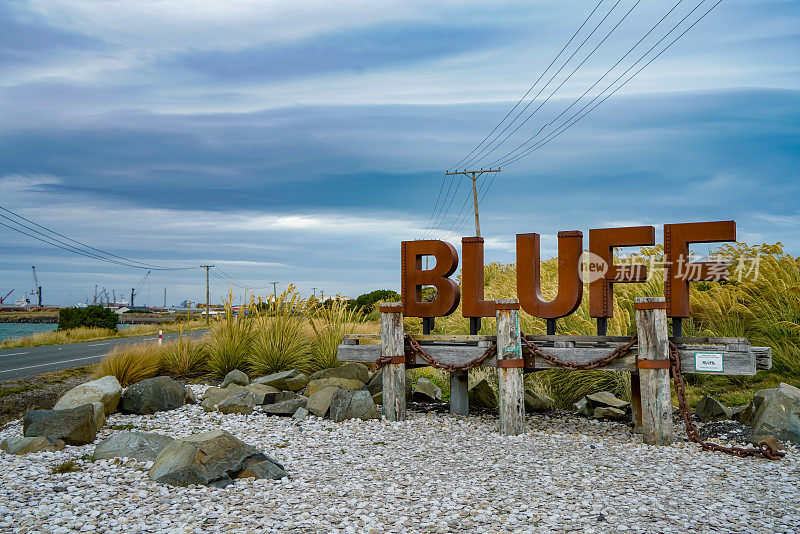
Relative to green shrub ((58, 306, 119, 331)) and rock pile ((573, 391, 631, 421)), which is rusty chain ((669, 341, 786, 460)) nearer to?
rock pile ((573, 391, 631, 421))

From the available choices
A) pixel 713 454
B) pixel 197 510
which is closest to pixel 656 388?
pixel 713 454

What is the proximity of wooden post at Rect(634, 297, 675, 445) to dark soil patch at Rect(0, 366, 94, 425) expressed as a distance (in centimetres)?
900

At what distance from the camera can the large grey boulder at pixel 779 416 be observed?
7746 millimetres

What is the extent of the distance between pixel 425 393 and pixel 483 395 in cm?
110

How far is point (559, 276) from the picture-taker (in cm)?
891

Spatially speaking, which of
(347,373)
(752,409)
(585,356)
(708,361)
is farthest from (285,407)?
(752,409)

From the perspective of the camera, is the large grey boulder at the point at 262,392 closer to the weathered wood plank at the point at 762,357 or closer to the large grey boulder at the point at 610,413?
the large grey boulder at the point at 610,413

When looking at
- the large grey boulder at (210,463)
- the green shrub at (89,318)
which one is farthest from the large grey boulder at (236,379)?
the green shrub at (89,318)

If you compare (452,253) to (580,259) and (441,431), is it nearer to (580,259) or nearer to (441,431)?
(580,259)

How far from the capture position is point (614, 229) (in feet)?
28.0

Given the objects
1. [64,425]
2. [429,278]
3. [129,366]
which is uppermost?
[429,278]

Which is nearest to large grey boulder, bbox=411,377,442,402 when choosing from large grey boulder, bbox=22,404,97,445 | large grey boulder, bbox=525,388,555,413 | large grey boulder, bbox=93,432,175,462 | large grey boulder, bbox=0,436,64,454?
large grey boulder, bbox=525,388,555,413

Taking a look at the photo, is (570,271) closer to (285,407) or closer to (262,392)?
(285,407)

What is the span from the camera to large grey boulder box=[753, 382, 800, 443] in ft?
25.4
